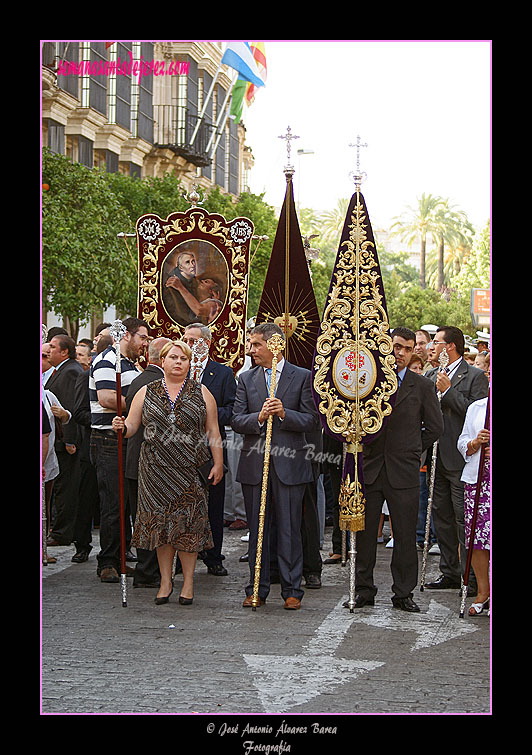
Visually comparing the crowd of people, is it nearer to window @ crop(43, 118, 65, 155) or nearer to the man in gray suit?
the man in gray suit

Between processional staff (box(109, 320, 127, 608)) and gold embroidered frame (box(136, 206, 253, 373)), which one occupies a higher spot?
gold embroidered frame (box(136, 206, 253, 373))

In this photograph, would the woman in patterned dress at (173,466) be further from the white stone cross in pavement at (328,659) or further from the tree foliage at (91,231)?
the tree foliage at (91,231)

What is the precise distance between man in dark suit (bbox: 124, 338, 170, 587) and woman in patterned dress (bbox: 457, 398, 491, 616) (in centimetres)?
256

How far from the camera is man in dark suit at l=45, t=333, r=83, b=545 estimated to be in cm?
1064

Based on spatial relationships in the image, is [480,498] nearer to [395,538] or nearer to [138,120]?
[395,538]

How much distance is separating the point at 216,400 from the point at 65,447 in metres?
1.94

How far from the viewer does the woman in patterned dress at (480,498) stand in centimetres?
772

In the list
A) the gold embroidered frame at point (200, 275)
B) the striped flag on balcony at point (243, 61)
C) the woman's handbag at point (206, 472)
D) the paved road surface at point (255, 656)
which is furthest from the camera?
the striped flag on balcony at point (243, 61)

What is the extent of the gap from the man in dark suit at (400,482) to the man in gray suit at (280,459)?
485 millimetres

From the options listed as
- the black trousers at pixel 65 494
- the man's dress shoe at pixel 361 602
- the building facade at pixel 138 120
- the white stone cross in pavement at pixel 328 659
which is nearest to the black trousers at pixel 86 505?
the black trousers at pixel 65 494

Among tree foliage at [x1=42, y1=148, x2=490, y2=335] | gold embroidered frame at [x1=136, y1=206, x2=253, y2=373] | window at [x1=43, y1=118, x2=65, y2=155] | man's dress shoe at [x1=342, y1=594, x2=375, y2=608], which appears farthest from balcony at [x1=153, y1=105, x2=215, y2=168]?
man's dress shoe at [x1=342, y1=594, x2=375, y2=608]

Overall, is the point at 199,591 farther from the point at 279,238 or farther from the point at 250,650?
the point at 279,238
